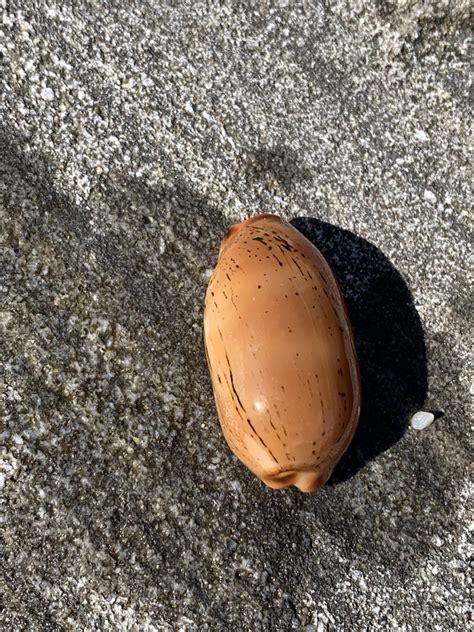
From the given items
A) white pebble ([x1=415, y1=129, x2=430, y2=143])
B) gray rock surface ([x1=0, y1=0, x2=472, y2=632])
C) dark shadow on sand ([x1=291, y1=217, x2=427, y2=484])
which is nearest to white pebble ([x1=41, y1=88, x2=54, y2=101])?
gray rock surface ([x1=0, y1=0, x2=472, y2=632])

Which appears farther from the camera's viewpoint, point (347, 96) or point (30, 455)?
point (347, 96)

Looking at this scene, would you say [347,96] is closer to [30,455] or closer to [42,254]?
[42,254]

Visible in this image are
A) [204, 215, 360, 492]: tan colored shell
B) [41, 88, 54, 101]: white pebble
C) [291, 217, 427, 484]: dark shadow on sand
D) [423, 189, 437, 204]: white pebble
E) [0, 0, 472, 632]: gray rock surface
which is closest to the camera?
[204, 215, 360, 492]: tan colored shell

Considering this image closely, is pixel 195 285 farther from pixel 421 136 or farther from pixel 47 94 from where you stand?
pixel 421 136

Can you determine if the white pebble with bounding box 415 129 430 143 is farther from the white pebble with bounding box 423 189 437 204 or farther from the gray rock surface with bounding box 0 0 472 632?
the white pebble with bounding box 423 189 437 204

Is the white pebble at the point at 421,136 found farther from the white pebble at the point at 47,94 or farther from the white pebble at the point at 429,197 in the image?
the white pebble at the point at 47,94

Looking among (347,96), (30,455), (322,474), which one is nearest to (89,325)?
(30,455)

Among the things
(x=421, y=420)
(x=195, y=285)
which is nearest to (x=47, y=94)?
(x=195, y=285)
